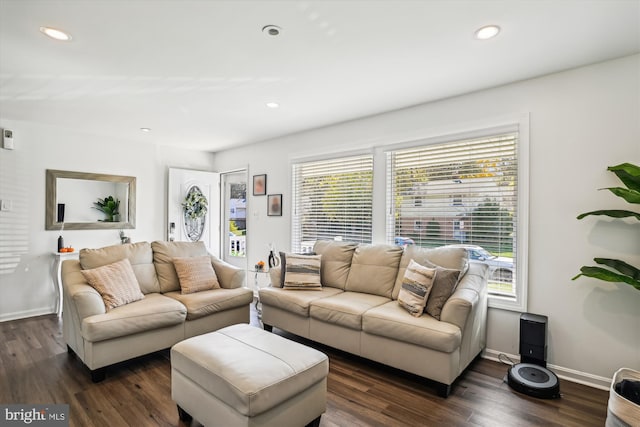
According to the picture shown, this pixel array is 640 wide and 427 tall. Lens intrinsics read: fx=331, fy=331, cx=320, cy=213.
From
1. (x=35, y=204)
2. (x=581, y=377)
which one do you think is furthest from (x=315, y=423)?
(x=35, y=204)

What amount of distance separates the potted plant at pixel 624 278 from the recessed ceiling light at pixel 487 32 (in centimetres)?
→ 121

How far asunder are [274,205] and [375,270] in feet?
7.16

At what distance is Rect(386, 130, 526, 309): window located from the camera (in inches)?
118

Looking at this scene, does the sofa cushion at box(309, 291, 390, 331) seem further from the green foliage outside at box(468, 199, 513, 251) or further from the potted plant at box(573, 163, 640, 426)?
the potted plant at box(573, 163, 640, 426)

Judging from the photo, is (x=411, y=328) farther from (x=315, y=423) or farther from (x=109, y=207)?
(x=109, y=207)

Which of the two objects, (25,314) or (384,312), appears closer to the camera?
(384,312)

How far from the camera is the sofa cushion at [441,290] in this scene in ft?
8.73

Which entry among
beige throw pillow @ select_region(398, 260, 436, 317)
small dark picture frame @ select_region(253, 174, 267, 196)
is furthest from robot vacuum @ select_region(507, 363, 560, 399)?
small dark picture frame @ select_region(253, 174, 267, 196)

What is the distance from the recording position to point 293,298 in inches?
130

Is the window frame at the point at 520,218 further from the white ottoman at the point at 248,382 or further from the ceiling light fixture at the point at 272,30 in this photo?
the ceiling light fixture at the point at 272,30

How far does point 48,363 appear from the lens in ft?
9.39

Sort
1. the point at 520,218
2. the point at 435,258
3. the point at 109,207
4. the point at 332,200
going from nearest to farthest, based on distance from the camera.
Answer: the point at 520,218 → the point at 435,258 → the point at 332,200 → the point at 109,207

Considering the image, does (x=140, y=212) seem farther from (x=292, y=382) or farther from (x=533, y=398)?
(x=533, y=398)

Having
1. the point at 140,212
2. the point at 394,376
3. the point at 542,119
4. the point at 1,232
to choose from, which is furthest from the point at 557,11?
the point at 1,232
